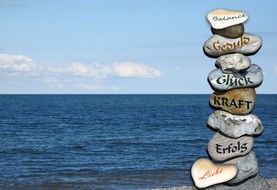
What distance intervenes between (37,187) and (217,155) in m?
11.5

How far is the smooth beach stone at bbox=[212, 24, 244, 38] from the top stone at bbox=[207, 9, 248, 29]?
99mm

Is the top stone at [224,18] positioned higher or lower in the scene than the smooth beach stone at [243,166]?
higher

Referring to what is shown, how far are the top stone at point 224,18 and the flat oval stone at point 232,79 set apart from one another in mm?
909

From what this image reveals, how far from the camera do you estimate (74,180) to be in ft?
80.2

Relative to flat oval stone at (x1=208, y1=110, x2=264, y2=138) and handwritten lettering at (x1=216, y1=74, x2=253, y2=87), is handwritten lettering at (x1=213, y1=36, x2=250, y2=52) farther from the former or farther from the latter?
flat oval stone at (x1=208, y1=110, x2=264, y2=138)

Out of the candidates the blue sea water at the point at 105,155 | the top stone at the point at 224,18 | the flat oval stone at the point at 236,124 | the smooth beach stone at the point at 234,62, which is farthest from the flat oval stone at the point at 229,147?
the blue sea water at the point at 105,155

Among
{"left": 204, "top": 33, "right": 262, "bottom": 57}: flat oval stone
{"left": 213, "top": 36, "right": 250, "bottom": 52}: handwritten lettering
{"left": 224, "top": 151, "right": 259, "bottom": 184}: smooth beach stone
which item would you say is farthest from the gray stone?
{"left": 213, "top": 36, "right": 250, "bottom": 52}: handwritten lettering

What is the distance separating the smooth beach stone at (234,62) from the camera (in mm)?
12516

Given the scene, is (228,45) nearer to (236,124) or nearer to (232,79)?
(232,79)

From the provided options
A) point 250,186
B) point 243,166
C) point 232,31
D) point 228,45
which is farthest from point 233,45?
point 250,186

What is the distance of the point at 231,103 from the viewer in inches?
501

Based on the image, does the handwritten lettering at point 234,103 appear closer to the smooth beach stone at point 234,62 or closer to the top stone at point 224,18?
the smooth beach stone at point 234,62

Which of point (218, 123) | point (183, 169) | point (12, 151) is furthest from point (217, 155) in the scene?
point (12, 151)

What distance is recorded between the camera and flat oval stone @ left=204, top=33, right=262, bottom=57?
1255cm
